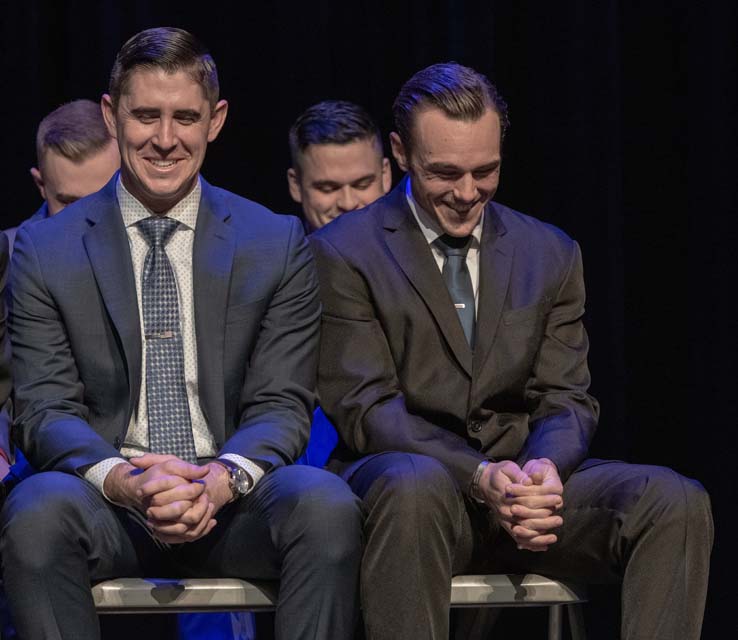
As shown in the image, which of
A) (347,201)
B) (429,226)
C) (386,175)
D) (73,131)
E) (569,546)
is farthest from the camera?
(386,175)

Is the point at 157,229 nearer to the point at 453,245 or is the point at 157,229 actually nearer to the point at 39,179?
the point at 453,245

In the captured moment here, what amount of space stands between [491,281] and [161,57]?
85cm

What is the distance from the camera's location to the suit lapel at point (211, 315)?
294 cm

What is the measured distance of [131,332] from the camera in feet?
9.50

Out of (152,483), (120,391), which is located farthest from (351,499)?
(120,391)

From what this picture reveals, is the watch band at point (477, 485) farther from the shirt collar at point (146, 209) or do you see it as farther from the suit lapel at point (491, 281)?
the shirt collar at point (146, 209)

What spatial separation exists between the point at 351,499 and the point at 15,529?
2.02 ft

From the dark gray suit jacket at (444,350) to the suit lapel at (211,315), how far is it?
10.0 inches

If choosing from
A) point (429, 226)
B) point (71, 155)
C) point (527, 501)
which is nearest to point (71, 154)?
point (71, 155)

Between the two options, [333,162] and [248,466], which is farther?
[333,162]

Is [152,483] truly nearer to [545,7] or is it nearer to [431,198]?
[431,198]

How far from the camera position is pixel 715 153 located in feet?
12.9

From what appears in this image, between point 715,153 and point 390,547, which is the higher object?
point 715,153

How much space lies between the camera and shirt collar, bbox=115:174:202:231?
3025 mm
